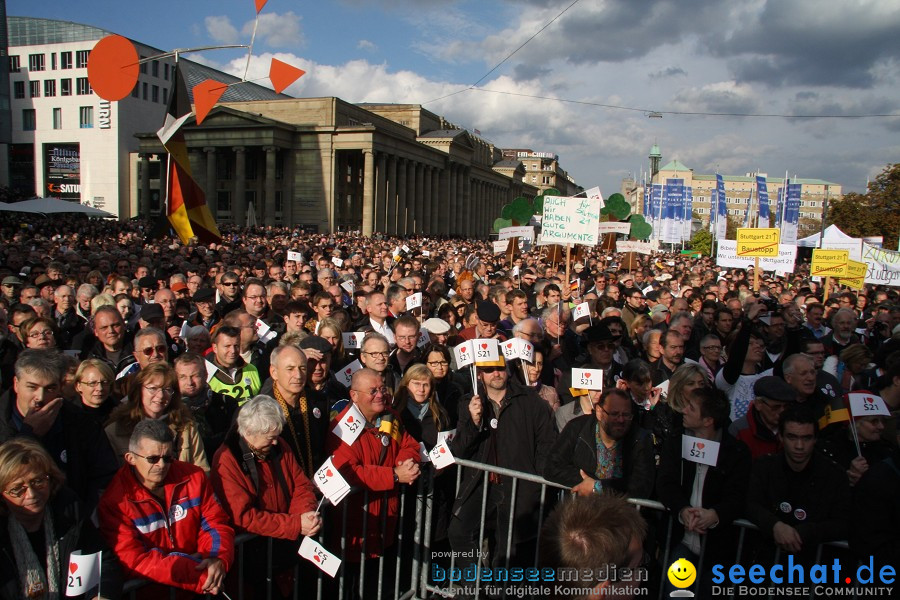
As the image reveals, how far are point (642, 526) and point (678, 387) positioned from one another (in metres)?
2.61

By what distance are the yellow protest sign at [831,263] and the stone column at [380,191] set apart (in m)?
50.3

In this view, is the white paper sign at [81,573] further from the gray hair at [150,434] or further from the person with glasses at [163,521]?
the gray hair at [150,434]

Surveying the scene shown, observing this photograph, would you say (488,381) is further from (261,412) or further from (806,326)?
(806,326)

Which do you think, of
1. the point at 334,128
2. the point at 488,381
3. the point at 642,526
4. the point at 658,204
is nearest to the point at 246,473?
the point at 488,381

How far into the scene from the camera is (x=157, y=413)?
4254mm

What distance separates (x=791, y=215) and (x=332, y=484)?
1235 inches

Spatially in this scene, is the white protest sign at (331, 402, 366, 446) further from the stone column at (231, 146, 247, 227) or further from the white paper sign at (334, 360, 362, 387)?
the stone column at (231, 146, 247, 227)

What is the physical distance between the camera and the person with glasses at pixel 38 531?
2842 millimetres

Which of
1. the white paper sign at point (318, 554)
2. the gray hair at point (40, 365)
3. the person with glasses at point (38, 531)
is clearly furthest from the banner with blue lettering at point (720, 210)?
the person with glasses at point (38, 531)

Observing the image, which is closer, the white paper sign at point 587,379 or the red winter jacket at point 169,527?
the red winter jacket at point 169,527

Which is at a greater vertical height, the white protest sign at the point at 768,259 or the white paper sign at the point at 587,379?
the white protest sign at the point at 768,259

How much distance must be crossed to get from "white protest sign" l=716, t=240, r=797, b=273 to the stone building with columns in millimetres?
40972

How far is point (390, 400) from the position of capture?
5.08 m

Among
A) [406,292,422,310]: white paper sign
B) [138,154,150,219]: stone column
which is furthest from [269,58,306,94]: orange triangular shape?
[138,154,150,219]: stone column
